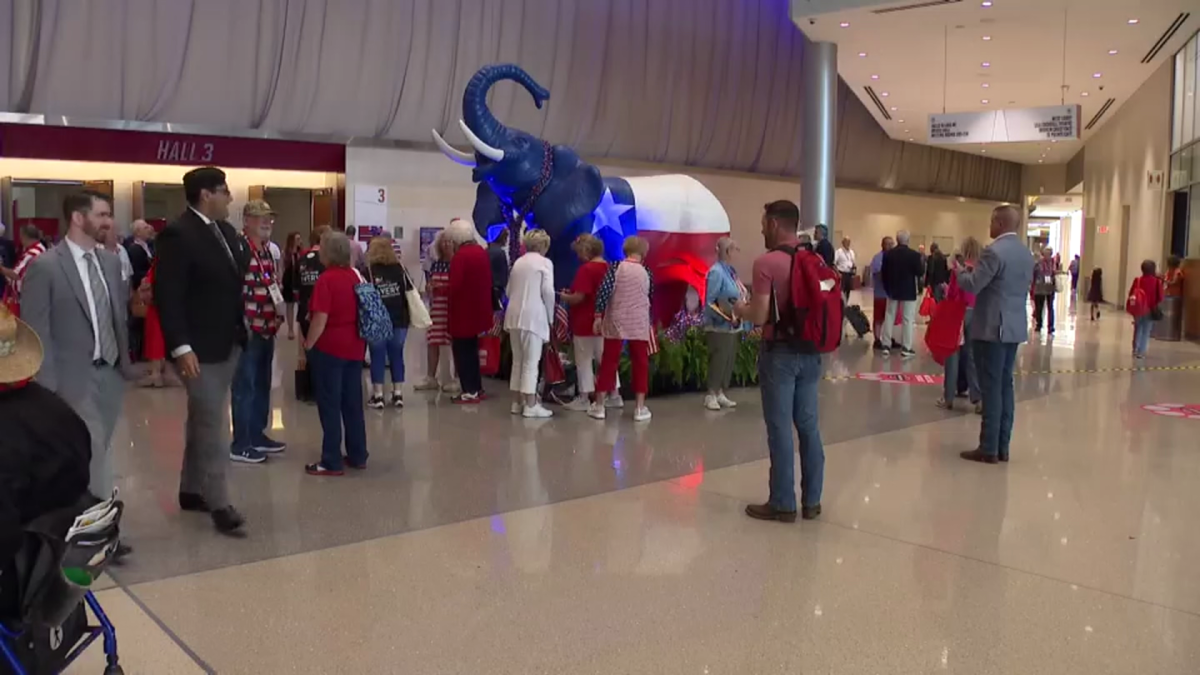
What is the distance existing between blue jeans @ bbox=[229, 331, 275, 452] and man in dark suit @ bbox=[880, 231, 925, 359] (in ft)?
28.1

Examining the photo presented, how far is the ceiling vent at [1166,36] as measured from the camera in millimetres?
15328

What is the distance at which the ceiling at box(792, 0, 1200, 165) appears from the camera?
14.8 metres

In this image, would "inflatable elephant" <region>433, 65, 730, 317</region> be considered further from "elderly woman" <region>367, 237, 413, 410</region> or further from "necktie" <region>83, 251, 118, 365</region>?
"necktie" <region>83, 251, 118, 365</region>

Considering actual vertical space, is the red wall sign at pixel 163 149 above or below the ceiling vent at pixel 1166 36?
below

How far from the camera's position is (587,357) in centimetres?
820

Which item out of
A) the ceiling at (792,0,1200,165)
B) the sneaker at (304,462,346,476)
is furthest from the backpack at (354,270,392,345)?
the ceiling at (792,0,1200,165)

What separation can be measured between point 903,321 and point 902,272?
26.4 inches

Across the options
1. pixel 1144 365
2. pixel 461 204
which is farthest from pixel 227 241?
pixel 461 204

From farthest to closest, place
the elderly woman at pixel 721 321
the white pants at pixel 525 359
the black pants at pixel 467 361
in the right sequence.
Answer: the black pants at pixel 467 361, the elderly woman at pixel 721 321, the white pants at pixel 525 359

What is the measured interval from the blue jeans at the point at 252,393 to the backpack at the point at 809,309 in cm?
325

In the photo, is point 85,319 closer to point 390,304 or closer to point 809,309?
point 809,309

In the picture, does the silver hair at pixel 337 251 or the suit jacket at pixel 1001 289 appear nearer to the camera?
the silver hair at pixel 337 251

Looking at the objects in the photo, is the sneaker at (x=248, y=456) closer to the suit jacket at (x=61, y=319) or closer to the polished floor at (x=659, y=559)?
the polished floor at (x=659, y=559)

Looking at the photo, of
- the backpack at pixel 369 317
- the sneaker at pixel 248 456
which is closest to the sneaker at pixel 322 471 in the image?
the sneaker at pixel 248 456
